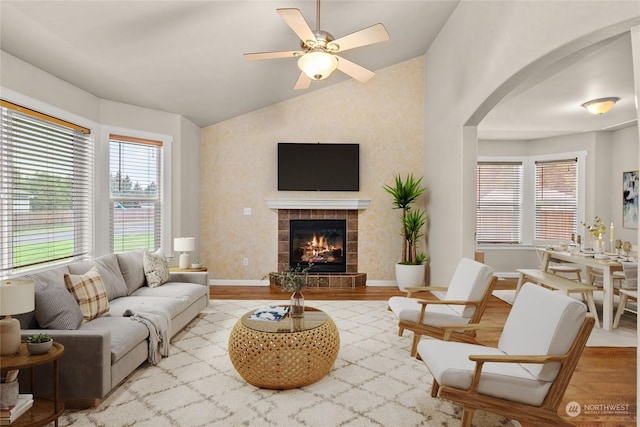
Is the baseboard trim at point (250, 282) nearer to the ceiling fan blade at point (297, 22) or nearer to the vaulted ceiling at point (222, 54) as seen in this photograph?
the vaulted ceiling at point (222, 54)

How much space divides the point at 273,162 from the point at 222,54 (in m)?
2.53

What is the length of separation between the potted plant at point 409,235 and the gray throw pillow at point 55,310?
455 cm

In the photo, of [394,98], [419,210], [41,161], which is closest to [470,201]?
[419,210]

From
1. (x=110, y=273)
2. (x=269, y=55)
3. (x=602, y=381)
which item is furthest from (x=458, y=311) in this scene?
(x=110, y=273)

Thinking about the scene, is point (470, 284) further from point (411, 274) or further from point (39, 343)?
point (39, 343)

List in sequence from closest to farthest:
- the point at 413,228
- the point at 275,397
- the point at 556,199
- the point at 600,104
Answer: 1. the point at 275,397
2. the point at 600,104
3. the point at 413,228
4. the point at 556,199

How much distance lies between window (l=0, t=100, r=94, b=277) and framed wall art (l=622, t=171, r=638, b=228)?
8013mm

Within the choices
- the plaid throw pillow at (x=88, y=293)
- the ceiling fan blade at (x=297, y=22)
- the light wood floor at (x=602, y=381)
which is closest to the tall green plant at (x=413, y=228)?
the light wood floor at (x=602, y=381)

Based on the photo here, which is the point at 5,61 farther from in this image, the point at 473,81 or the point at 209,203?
the point at 473,81

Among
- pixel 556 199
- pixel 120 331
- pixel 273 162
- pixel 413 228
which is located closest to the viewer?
pixel 120 331

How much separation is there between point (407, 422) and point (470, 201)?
2.97 metres

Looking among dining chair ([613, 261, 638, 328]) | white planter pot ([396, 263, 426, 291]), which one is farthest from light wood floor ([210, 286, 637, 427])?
Result: white planter pot ([396, 263, 426, 291])

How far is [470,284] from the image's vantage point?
3.40 metres

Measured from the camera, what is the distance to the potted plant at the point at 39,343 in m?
2.26
